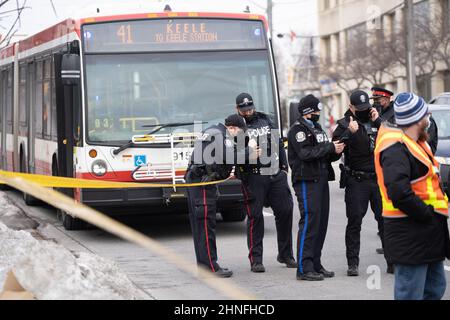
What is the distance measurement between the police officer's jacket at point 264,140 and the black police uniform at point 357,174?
0.77 metres

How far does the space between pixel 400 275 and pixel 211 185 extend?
3909mm

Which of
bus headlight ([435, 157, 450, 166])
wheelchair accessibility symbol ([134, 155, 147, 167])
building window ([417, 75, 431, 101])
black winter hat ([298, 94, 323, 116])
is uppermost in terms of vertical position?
building window ([417, 75, 431, 101])

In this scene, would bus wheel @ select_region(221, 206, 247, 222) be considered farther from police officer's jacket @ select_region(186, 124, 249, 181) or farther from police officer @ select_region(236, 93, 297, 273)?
police officer's jacket @ select_region(186, 124, 249, 181)

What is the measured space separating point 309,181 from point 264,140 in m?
0.95

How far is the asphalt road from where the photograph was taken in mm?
8835

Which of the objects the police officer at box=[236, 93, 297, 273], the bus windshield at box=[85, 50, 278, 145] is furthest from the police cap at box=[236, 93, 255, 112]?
the bus windshield at box=[85, 50, 278, 145]

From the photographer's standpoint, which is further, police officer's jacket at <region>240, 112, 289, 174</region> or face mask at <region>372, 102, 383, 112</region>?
face mask at <region>372, 102, 383, 112</region>

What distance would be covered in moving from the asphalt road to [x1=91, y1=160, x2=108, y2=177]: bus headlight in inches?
36.4

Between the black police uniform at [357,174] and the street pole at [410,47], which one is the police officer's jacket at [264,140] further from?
the street pole at [410,47]

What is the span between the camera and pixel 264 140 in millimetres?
10047

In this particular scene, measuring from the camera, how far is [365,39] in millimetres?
49000

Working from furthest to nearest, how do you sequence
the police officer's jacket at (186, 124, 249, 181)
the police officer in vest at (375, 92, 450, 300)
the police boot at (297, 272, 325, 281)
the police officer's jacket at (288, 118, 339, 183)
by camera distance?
the police officer's jacket at (186, 124, 249, 181) → the police boot at (297, 272, 325, 281) → the police officer's jacket at (288, 118, 339, 183) → the police officer in vest at (375, 92, 450, 300)

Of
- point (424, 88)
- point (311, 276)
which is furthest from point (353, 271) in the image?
point (424, 88)

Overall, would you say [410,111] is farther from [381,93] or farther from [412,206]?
[381,93]
